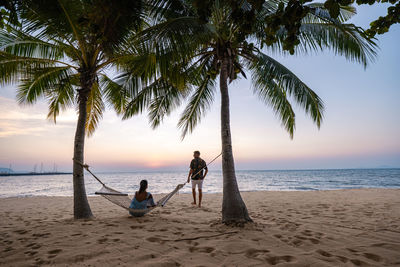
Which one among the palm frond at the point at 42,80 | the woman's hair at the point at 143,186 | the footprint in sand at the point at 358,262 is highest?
the palm frond at the point at 42,80

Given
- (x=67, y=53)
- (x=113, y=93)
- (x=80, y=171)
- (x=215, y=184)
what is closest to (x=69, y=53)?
(x=67, y=53)

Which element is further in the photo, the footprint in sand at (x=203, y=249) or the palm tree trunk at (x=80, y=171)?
the palm tree trunk at (x=80, y=171)

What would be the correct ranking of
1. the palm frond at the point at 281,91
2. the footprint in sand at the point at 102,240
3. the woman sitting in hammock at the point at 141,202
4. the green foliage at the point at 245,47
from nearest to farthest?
the footprint in sand at the point at 102,240 < the green foliage at the point at 245,47 < the woman sitting in hammock at the point at 141,202 < the palm frond at the point at 281,91

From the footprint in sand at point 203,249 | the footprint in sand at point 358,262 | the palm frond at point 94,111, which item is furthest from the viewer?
the palm frond at point 94,111

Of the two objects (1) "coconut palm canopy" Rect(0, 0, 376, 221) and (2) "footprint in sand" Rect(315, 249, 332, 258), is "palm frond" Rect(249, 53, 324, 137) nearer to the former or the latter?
(1) "coconut palm canopy" Rect(0, 0, 376, 221)

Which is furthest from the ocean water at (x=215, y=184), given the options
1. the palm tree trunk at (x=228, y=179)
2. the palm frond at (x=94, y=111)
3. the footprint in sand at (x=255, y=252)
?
the footprint in sand at (x=255, y=252)

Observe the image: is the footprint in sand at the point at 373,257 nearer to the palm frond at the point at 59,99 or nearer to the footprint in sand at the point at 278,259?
the footprint in sand at the point at 278,259

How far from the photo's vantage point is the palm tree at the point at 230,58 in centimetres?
292

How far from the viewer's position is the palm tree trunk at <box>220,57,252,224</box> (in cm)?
306

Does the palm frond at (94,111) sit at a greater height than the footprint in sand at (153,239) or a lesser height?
greater

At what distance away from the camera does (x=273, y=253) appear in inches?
75.8

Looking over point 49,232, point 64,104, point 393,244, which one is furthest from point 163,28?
point 64,104

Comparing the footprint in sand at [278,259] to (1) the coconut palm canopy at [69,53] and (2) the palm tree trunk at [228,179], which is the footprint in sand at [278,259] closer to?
(2) the palm tree trunk at [228,179]

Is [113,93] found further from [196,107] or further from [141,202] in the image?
[141,202]
